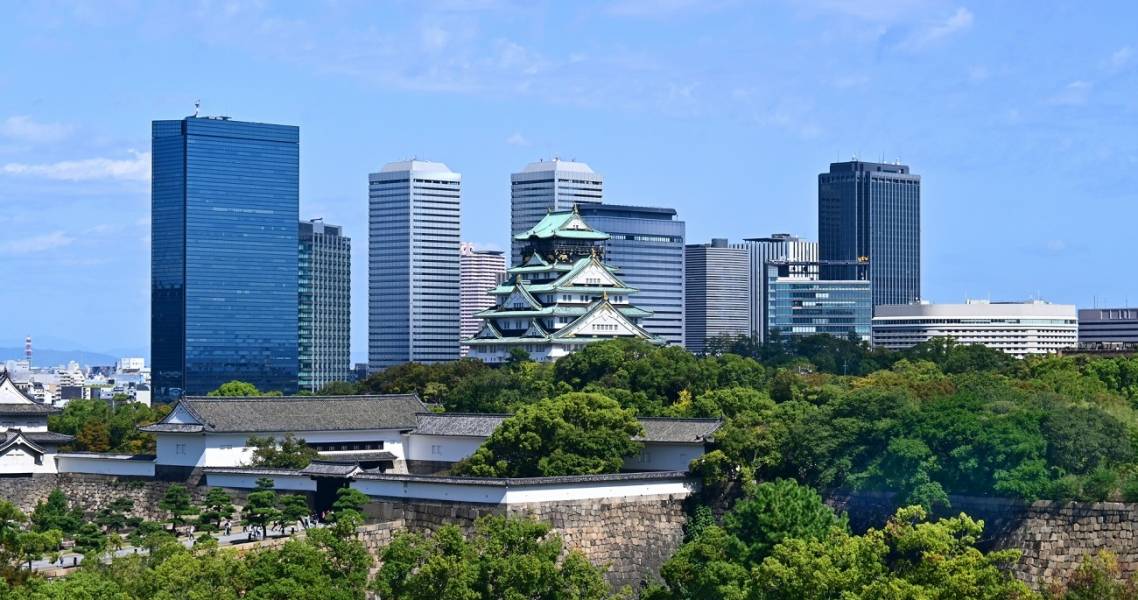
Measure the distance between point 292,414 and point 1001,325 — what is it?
108 meters

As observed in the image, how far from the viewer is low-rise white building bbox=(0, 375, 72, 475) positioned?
57031 millimetres

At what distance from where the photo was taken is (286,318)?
480 feet

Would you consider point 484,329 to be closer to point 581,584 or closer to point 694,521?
point 694,521

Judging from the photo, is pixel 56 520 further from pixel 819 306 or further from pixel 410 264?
pixel 819 306

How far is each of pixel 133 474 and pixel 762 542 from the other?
2420 cm

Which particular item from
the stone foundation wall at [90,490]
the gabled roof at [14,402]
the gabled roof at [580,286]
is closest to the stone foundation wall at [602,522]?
the stone foundation wall at [90,490]

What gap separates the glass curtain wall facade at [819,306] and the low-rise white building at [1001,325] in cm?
679

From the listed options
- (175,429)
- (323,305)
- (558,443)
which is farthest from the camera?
(323,305)

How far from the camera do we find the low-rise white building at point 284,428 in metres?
53.9

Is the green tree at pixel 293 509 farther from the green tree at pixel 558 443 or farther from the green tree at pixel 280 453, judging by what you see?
the green tree at pixel 280 453

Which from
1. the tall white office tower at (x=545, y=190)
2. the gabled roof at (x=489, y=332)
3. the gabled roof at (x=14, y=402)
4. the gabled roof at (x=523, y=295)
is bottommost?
the gabled roof at (x=14, y=402)

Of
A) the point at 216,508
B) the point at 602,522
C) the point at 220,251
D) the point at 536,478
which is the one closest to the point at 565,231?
the point at 602,522

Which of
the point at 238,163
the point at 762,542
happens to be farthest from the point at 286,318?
the point at 762,542

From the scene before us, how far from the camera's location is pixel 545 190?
16400 centimetres
